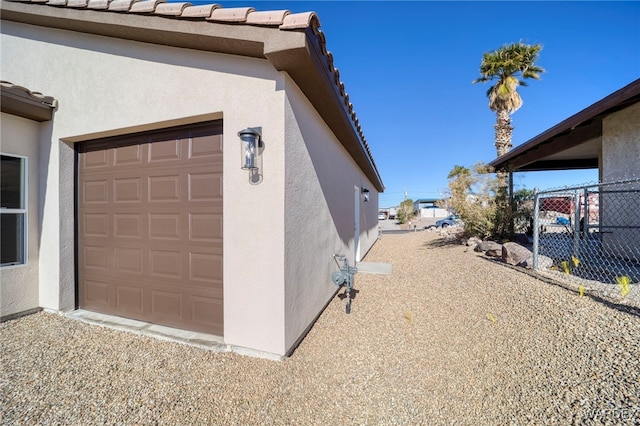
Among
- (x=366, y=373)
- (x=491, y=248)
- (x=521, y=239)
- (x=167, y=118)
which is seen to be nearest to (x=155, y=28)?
Answer: (x=167, y=118)

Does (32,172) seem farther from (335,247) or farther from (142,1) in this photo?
(335,247)

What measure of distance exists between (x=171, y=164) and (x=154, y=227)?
3.04ft

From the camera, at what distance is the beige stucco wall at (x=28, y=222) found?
391 centimetres

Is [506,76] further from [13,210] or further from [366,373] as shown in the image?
[13,210]

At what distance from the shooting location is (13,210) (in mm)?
4059

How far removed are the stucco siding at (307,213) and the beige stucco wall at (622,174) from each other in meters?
6.14

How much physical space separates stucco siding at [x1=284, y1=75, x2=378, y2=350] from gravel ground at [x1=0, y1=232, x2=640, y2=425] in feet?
1.55

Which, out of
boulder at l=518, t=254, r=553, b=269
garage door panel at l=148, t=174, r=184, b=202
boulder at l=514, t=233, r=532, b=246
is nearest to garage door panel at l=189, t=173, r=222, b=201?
garage door panel at l=148, t=174, r=184, b=202

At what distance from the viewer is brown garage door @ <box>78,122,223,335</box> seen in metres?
3.38

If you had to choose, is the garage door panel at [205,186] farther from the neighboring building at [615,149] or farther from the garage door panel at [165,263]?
the neighboring building at [615,149]

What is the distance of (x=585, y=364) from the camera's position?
2549mm

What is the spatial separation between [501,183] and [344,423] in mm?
10566

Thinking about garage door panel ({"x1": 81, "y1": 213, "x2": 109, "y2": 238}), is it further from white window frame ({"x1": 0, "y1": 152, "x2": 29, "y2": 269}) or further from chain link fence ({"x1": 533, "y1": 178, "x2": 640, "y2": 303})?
chain link fence ({"x1": 533, "y1": 178, "x2": 640, "y2": 303})

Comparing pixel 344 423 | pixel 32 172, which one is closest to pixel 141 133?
pixel 32 172
